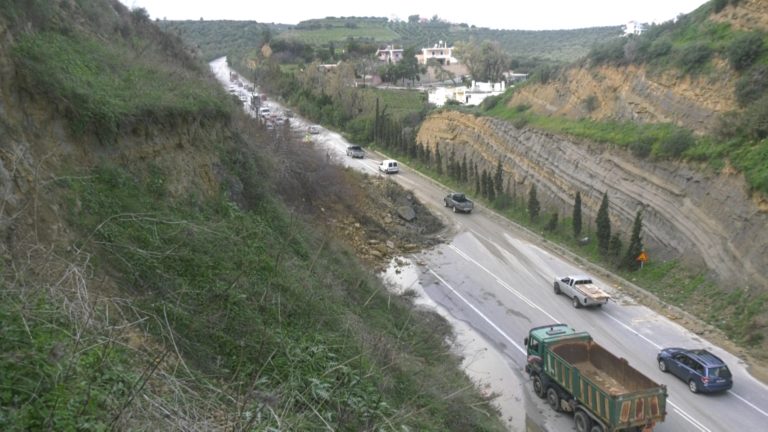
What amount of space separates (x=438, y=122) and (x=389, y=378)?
40.3 metres

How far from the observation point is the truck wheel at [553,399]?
1398 cm

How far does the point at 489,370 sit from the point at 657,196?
42.2 ft

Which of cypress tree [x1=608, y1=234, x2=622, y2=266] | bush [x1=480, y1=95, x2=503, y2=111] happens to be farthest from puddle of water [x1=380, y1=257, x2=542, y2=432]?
bush [x1=480, y1=95, x2=503, y2=111]

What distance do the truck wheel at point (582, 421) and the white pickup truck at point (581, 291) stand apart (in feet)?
23.8

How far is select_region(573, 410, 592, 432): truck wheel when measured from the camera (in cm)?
1272

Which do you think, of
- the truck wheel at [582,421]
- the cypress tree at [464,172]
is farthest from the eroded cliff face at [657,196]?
the truck wheel at [582,421]

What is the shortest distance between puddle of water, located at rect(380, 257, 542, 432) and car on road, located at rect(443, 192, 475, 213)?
38.1ft

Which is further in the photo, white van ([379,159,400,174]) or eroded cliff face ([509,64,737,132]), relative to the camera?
white van ([379,159,400,174])

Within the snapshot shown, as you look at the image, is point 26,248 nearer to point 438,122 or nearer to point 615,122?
point 615,122

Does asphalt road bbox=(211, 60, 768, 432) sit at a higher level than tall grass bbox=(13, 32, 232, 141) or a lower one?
lower

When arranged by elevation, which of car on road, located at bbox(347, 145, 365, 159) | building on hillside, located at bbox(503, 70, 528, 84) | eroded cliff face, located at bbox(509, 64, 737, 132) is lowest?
car on road, located at bbox(347, 145, 365, 159)

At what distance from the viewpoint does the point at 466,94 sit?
196 ft

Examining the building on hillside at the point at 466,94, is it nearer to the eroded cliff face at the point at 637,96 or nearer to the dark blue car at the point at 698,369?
the eroded cliff face at the point at 637,96

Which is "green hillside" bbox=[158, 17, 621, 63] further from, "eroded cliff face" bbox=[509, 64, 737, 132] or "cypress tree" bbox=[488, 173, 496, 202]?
"cypress tree" bbox=[488, 173, 496, 202]
